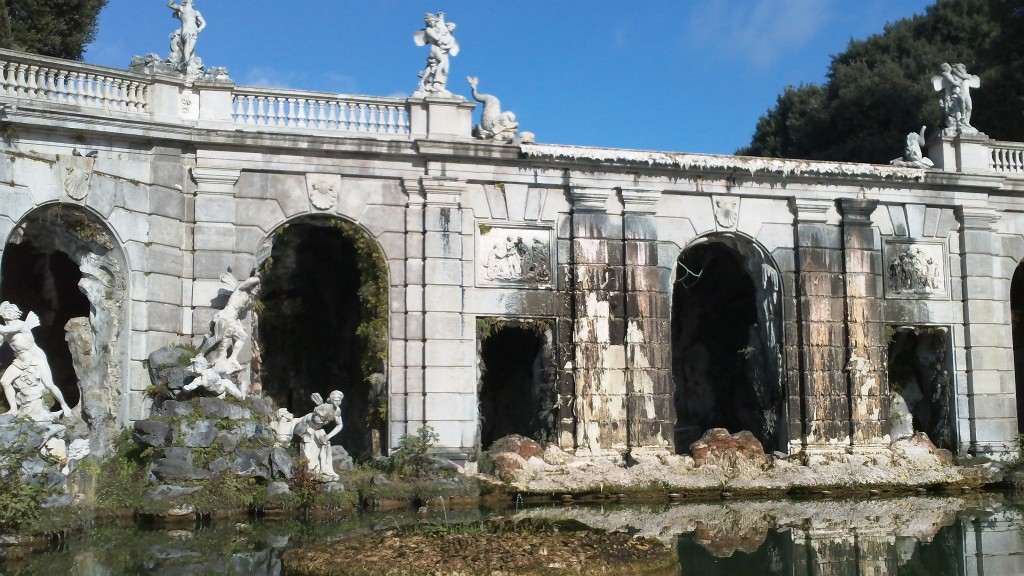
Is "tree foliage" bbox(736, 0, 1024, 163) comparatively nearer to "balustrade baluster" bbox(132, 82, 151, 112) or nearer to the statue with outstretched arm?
"balustrade baluster" bbox(132, 82, 151, 112)

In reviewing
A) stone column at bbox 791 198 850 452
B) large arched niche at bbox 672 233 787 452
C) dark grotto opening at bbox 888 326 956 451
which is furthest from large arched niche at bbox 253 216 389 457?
dark grotto opening at bbox 888 326 956 451

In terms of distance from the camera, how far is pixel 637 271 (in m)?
18.6

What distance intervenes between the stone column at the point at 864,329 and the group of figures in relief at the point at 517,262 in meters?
5.54

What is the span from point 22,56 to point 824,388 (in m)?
13.8

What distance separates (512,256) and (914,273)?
24.8 ft

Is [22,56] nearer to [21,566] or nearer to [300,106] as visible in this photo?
[300,106]

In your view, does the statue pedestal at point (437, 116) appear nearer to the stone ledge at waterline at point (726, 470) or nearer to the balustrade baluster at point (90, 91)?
the balustrade baluster at point (90, 91)

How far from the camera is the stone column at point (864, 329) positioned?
19188 mm

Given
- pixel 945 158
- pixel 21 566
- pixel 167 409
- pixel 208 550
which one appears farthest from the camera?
pixel 945 158

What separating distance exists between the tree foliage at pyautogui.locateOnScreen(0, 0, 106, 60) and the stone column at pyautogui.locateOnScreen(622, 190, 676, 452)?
14882mm

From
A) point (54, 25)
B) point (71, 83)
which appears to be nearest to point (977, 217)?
point (71, 83)

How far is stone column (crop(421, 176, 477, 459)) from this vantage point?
57.2 feet

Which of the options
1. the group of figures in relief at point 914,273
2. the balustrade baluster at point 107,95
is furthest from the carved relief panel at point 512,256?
the group of figures in relief at point 914,273

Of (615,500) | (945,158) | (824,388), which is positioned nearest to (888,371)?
(824,388)
